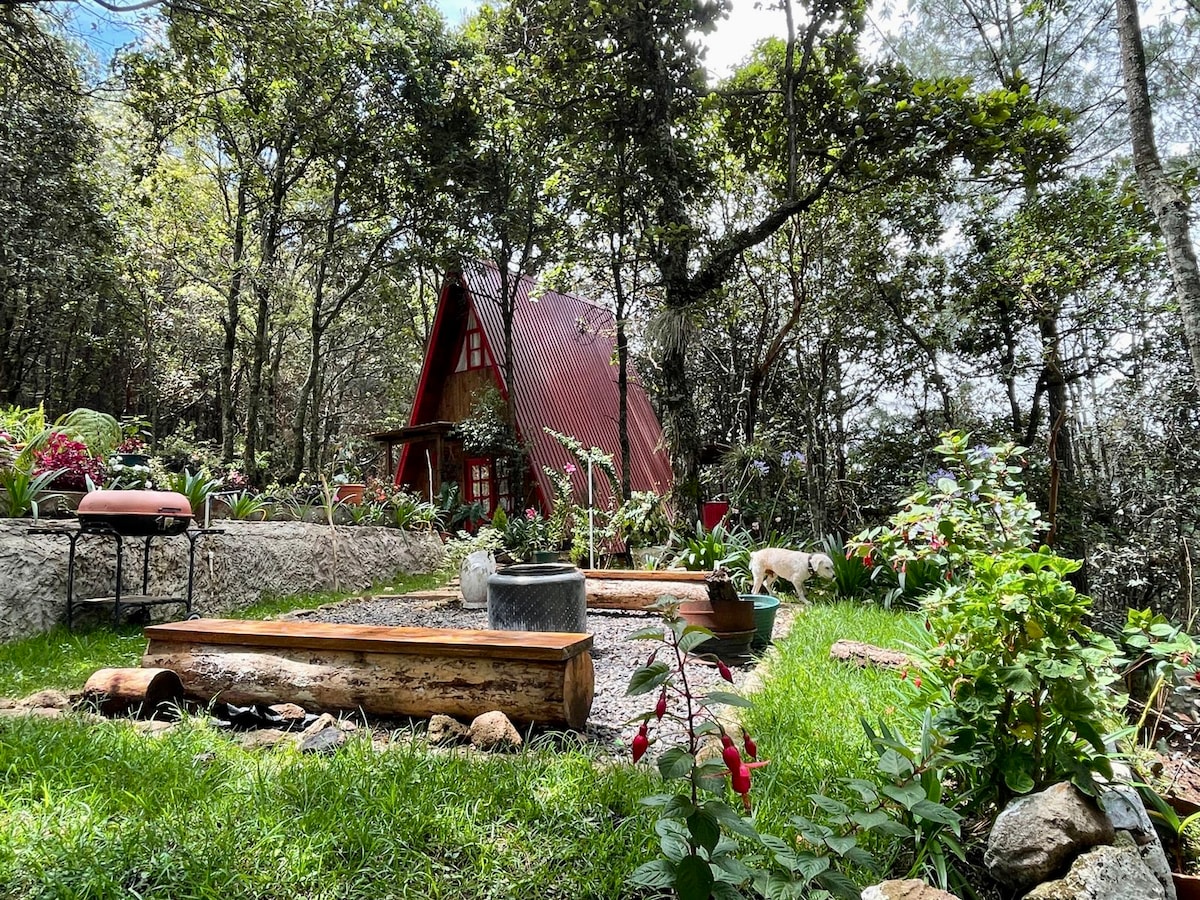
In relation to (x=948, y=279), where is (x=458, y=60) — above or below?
above

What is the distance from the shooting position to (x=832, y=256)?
7.90 meters

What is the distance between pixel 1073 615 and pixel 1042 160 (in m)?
6.31

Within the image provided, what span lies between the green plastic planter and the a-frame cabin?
595 centimetres

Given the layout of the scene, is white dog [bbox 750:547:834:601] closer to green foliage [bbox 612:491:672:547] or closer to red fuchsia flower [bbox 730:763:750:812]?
green foliage [bbox 612:491:672:547]

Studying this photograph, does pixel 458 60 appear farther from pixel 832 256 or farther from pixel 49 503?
pixel 49 503

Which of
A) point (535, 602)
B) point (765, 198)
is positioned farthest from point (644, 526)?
point (765, 198)

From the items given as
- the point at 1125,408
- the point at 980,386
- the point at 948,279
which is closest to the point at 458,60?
the point at 948,279

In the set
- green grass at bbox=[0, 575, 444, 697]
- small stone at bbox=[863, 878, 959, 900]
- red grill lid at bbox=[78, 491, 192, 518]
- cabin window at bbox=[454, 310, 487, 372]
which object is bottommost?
green grass at bbox=[0, 575, 444, 697]

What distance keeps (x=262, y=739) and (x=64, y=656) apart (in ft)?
7.04

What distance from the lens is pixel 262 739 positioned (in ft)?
7.70

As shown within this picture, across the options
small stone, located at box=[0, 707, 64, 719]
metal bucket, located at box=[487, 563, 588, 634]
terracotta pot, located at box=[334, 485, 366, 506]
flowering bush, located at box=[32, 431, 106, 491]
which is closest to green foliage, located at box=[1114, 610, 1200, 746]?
metal bucket, located at box=[487, 563, 588, 634]

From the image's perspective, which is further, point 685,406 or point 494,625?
point 685,406

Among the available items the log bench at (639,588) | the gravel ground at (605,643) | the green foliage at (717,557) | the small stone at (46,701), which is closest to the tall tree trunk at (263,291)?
the gravel ground at (605,643)

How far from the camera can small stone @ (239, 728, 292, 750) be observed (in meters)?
2.26
